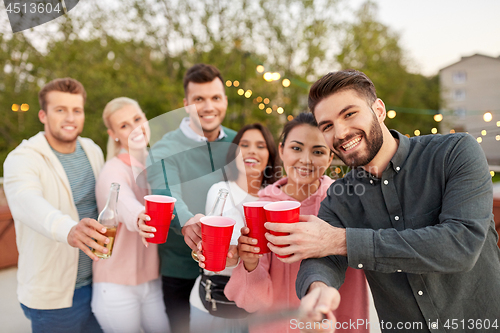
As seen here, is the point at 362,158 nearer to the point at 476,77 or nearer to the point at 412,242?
the point at 412,242

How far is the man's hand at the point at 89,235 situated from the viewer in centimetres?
165

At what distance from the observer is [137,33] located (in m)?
11.4

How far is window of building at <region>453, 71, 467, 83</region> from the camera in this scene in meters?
17.8

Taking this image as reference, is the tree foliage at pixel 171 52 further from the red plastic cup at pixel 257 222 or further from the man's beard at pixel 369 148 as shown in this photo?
the red plastic cup at pixel 257 222

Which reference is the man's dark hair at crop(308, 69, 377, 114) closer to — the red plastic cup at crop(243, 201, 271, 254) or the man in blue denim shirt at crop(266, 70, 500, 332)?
the man in blue denim shirt at crop(266, 70, 500, 332)

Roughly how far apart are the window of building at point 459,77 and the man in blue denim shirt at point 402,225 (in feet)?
65.5

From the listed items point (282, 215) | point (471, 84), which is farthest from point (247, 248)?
point (471, 84)

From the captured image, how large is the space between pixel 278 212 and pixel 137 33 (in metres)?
11.9

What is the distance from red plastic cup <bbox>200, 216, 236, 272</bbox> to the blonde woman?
Answer: 90 centimetres

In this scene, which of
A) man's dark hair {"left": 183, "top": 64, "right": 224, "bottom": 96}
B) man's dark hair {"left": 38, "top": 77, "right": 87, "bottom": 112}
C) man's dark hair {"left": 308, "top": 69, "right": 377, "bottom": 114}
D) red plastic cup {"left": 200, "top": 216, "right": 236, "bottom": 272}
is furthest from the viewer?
man's dark hair {"left": 183, "top": 64, "right": 224, "bottom": 96}

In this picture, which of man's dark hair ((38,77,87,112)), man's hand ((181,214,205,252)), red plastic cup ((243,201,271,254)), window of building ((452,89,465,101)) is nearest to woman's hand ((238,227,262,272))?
red plastic cup ((243,201,271,254))

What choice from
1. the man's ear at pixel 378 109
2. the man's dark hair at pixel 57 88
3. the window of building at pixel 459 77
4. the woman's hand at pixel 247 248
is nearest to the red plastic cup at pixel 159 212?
the woman's hand at pixel 247 248

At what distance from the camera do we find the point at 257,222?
4.47ft

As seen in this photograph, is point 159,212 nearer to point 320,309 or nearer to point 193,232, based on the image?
point 193,232
